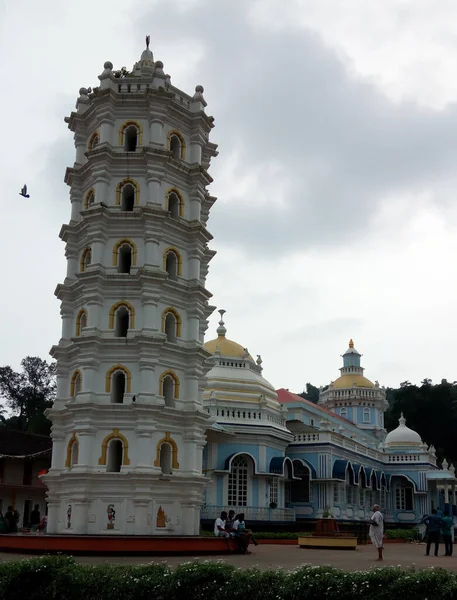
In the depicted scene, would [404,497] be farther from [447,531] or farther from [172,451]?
[172,451]

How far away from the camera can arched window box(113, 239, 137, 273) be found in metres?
26.7

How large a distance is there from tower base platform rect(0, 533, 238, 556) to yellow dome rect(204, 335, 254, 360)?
65.6 ft

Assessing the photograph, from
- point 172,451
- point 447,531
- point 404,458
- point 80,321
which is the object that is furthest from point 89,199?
point 404,458

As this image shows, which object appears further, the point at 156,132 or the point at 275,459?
the point at 275,459

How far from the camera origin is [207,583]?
1239 centimetres

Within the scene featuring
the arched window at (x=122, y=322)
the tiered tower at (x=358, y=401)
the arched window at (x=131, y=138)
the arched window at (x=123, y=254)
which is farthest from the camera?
the tiered tower at (x=358, y=401)

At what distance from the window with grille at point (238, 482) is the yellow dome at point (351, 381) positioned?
103ft

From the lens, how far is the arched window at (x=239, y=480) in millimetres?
36562

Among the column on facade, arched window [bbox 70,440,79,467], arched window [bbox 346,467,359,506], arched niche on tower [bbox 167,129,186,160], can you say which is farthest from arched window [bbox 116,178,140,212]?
arched window [bbox 346,467,359,506]

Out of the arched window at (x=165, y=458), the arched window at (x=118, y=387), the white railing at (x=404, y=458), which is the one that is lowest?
the arched window at (x=165, y=458)

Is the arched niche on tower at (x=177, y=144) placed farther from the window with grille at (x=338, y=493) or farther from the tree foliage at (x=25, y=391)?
the tree foliage at (x=25, y=391)

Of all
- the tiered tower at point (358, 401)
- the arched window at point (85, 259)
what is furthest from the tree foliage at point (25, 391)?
the arched window at point (85, 259)

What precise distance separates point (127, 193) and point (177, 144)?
288cm

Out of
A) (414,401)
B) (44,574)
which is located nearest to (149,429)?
(44,574)
